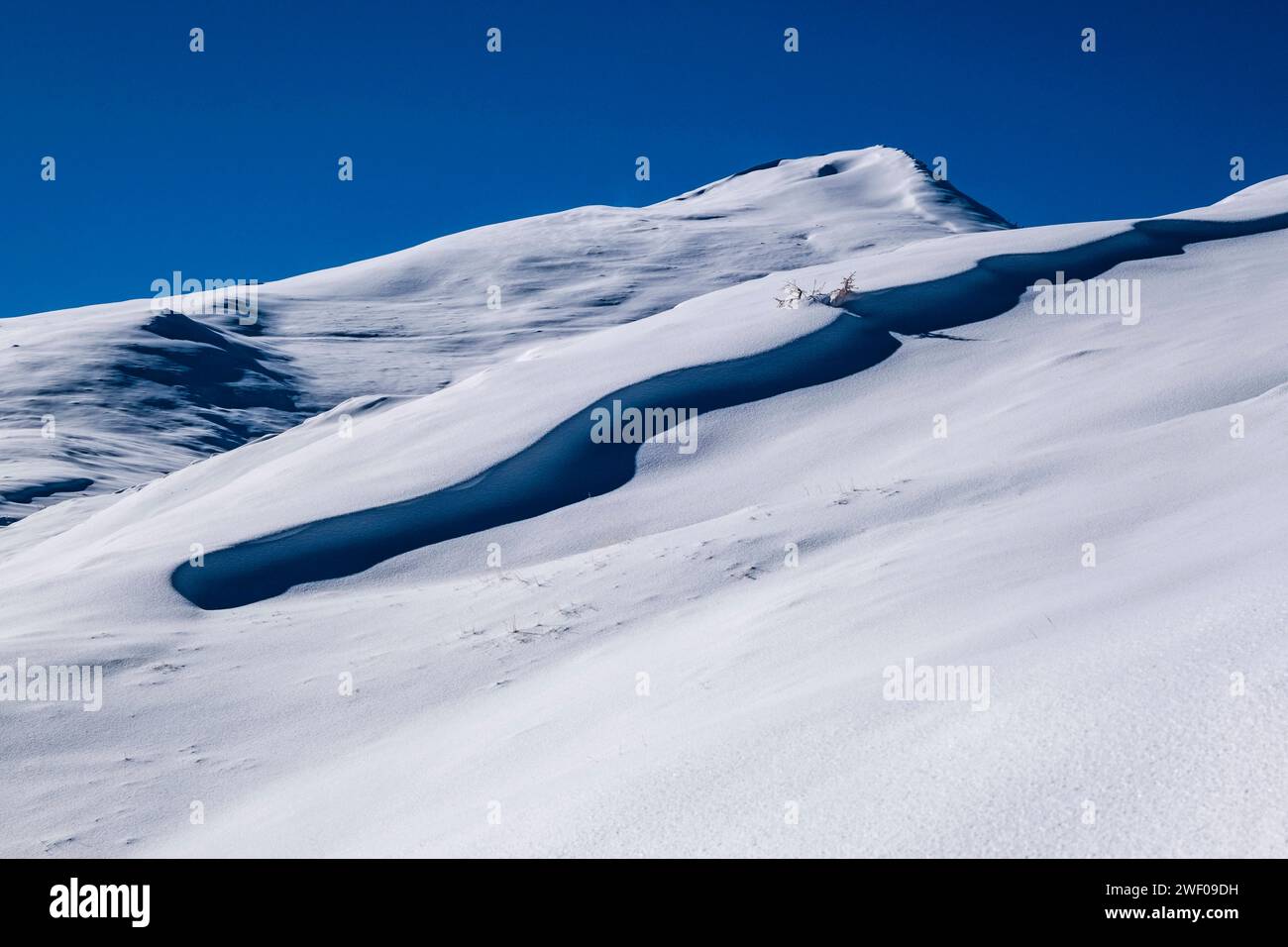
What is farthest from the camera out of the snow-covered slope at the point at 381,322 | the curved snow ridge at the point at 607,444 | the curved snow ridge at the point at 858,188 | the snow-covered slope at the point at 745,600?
the curved snow ridge at the point at 858,188

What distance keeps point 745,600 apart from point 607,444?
133 inches

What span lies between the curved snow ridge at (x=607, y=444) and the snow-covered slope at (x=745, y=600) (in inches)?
1.3

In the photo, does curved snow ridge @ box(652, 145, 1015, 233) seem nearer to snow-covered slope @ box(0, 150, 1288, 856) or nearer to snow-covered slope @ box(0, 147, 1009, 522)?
snow-covered slope @ box(0, 147, 1009, 522)

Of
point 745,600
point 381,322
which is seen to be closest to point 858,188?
point 381,322

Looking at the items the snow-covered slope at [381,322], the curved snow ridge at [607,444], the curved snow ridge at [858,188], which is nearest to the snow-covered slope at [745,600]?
the curved snow ridge at [607,444]

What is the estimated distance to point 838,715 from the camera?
3225 millimetres

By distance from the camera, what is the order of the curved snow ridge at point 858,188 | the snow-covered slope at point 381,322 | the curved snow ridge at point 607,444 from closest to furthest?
the curved snow ridge at point 607,444 → the snow-covered slope at point 381,322 → the curved snow ridge at point 858,188

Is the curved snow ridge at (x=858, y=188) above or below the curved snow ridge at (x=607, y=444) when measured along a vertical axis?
above

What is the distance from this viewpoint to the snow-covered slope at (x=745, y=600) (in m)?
2.69

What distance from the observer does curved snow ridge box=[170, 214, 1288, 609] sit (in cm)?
724

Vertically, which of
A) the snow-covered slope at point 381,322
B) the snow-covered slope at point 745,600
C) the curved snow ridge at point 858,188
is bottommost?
the snow-covered slope at point 745,600

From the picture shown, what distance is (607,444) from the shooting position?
8.38 meters

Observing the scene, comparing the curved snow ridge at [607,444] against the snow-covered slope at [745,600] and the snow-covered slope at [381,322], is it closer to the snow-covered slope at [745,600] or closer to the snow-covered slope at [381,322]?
the snow-covered slope at [745,600]

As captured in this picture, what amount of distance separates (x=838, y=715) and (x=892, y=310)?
25.3 ft
